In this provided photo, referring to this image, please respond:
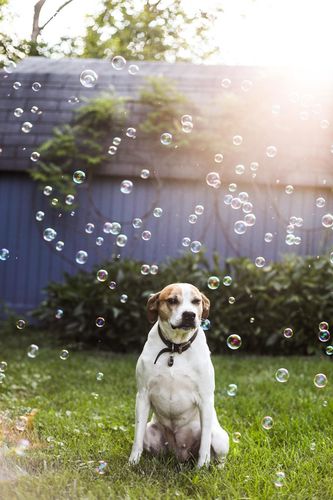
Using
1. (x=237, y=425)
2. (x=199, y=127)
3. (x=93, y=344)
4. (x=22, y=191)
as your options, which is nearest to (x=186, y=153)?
(x=199, y=127)

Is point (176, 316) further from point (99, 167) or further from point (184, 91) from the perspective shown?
point (184, 91)

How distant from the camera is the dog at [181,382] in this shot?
3641 millimetres

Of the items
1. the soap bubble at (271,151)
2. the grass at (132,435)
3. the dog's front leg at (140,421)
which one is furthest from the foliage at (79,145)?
the dog's front leg at (140,421)

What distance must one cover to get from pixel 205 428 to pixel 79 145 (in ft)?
24.0

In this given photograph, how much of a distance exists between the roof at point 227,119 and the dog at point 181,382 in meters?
6.52

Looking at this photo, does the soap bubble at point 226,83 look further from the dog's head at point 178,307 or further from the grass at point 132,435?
the dog's head at point 178,307

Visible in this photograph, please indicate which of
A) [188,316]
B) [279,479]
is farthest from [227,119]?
[279,479]

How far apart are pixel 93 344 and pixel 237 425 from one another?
4251 millimetres

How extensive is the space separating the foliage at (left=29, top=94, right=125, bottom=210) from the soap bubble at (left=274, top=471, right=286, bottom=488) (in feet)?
23.2

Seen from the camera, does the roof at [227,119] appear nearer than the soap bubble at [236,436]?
No

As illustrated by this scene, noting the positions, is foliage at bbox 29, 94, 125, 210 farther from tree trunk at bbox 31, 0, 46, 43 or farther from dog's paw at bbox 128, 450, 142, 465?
dog's paw at bbox 128, 450, 142, 465

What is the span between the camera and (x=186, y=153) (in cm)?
1020

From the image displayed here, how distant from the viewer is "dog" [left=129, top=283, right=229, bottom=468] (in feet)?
11.9

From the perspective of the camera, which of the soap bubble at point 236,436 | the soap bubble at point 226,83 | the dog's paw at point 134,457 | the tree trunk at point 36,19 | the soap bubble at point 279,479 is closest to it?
the soap bubble at point 279,479
